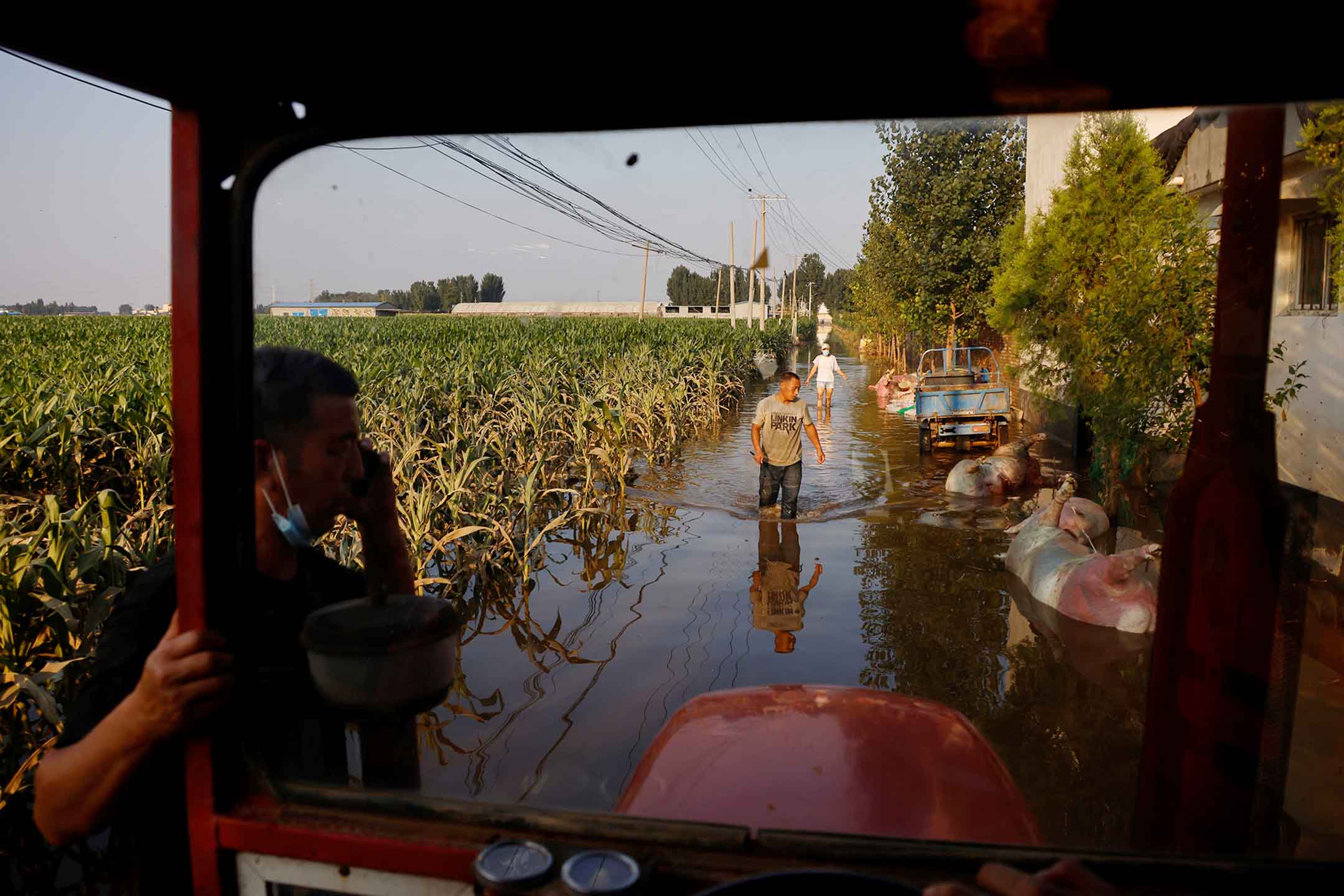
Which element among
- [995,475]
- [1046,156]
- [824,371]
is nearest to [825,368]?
[824,371]

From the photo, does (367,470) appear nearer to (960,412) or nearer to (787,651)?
(787,651)

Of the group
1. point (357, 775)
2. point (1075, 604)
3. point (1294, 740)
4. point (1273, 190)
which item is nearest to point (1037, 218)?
point (1075, 604)

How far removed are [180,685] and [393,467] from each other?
19.0 ft

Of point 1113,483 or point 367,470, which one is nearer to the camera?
point 367,470

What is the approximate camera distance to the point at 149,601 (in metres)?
1.73

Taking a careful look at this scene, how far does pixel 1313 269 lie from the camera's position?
8.48 meters

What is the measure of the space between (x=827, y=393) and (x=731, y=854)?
18.6 meters

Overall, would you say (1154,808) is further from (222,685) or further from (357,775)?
(222,685)

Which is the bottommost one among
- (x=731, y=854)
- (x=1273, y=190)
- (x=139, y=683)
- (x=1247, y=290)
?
(x=731, y=854)

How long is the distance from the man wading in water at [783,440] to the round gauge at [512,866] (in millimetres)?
7957

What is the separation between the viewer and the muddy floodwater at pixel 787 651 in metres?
4.52

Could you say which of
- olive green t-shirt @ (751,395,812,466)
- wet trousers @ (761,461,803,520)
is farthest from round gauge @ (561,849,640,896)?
wet trousers @ (761,461,803,520)

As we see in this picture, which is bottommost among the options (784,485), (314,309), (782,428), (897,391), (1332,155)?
(784,485)

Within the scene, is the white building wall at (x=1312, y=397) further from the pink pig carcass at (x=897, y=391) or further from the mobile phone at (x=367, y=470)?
the pink pig carcass at (x=897, y=391)
